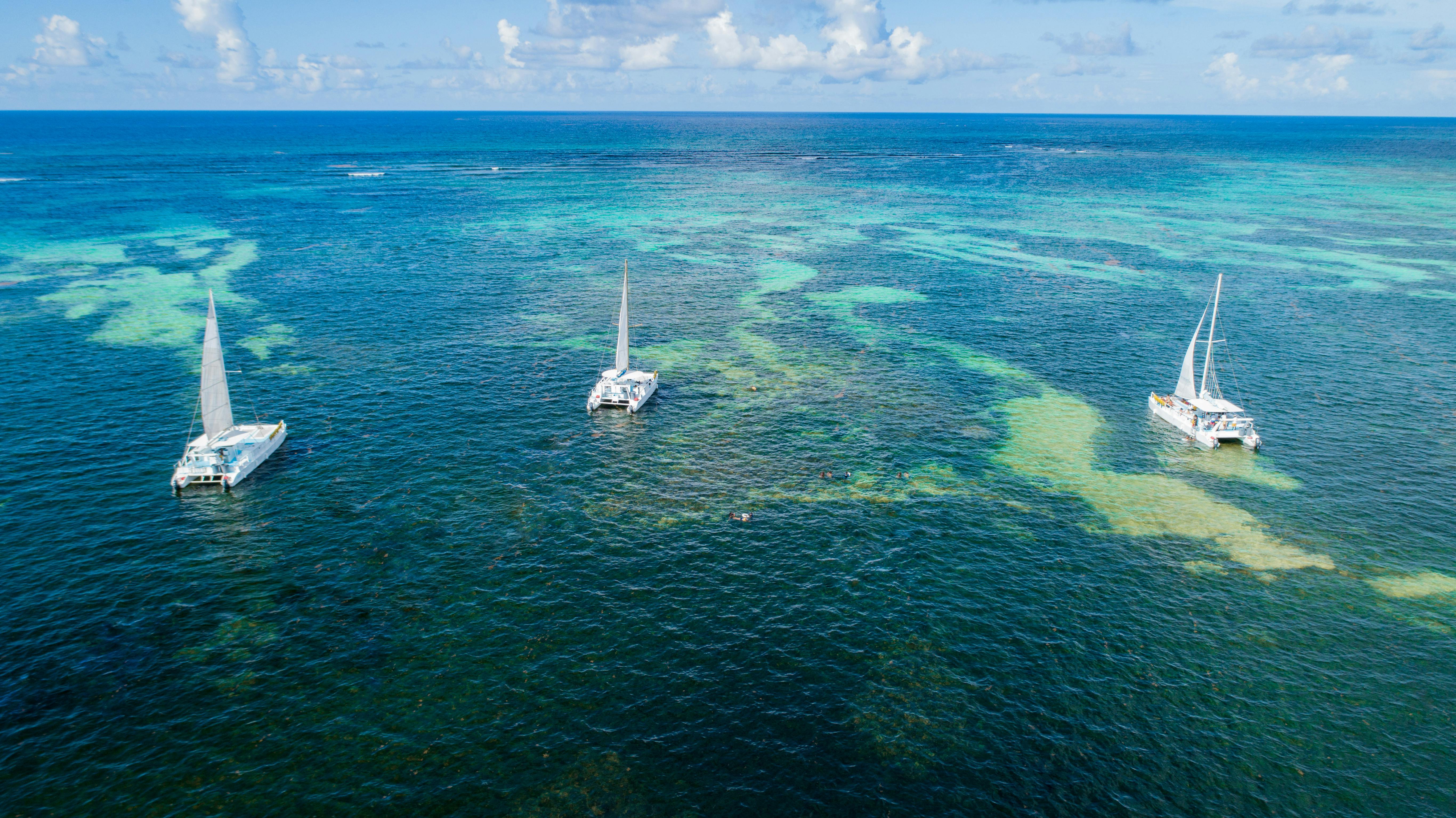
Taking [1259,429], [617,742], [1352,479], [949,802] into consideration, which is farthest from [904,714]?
[1259,429]

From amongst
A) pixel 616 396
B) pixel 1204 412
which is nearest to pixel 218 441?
pixel 616 396

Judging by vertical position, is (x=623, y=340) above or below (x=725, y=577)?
above

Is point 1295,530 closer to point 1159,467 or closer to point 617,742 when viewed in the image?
point 1159,467

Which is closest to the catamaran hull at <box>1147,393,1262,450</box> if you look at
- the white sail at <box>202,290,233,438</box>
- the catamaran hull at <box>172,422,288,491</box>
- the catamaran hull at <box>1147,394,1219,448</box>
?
the catamaran hull at <box>1147,394,1219,448</box>

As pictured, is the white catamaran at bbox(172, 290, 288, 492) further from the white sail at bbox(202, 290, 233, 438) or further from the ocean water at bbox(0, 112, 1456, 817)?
the ocean water at bbox(0, 112, 1456, 817)

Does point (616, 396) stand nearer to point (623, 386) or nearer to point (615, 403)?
point (615, 403)

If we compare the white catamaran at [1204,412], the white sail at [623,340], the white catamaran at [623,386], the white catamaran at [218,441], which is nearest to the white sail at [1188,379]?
the white catamaran at [1204,412]
